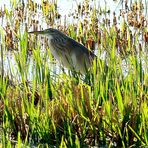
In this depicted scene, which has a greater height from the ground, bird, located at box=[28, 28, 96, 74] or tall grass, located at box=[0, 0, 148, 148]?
bird, located at box=[28, 28, 96, 74]

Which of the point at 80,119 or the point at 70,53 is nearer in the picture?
the point at 80,119

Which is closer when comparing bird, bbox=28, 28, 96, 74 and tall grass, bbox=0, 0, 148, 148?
tall grass, bbox=0, 0, 148, 148

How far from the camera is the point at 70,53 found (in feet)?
17.6

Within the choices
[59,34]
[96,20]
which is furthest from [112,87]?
[96,20]

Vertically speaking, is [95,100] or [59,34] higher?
[59,34]

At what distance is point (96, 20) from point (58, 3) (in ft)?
4.84

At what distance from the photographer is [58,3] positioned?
8.88 meters

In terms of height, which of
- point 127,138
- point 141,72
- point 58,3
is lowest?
point 127,138

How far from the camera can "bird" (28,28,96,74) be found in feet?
17.1

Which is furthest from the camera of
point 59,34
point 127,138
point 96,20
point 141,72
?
point 96,20

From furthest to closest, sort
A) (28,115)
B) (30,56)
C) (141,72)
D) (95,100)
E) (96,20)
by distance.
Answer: (96,20), (30,56), (141,72), (95,100), (28,115)

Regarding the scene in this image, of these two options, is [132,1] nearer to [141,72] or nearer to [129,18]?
[129,18]

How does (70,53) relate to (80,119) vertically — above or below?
above

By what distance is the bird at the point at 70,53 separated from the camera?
5203mm
